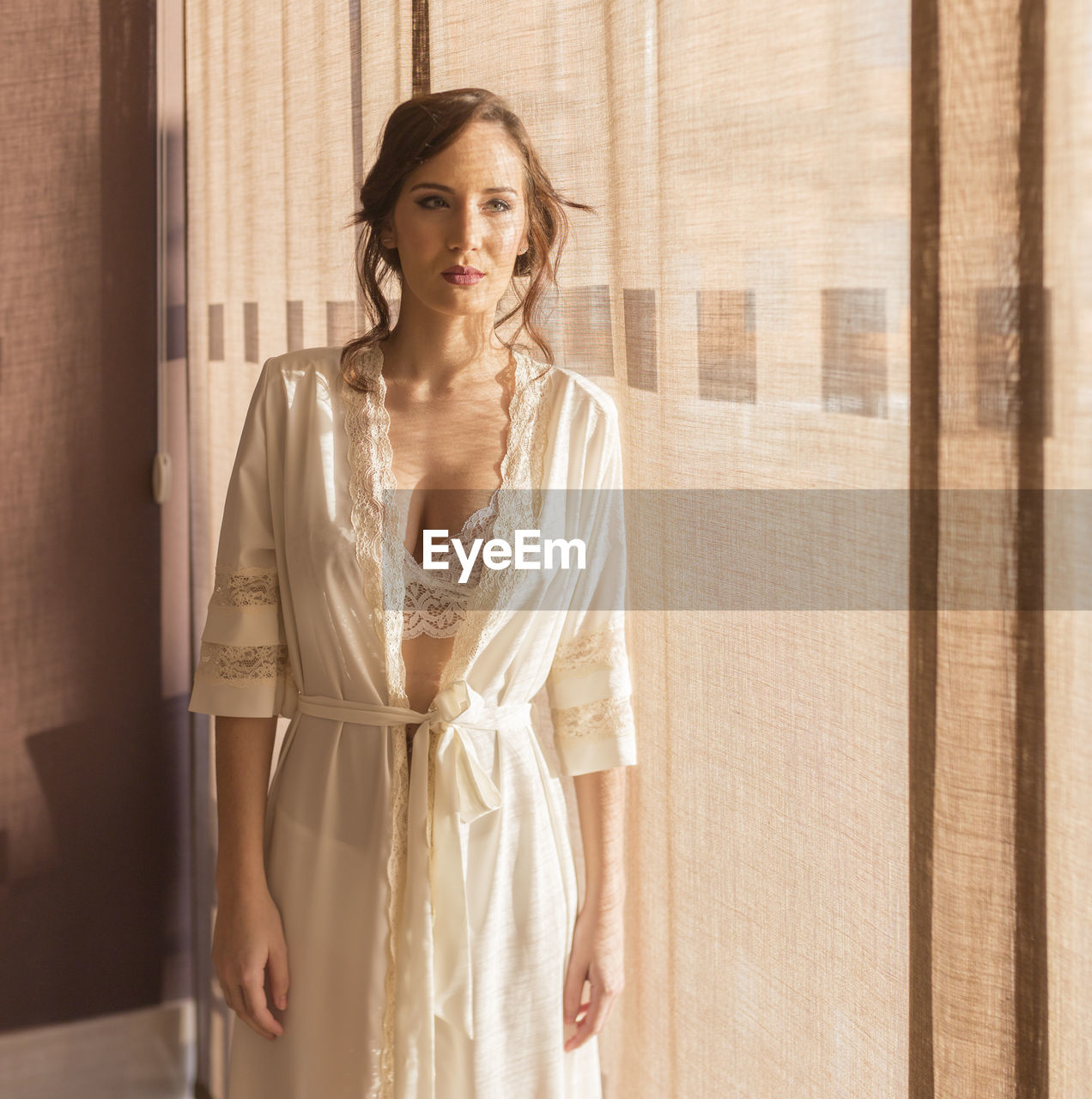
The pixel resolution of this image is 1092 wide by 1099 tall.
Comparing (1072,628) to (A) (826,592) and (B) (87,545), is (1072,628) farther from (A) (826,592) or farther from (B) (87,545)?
(B) (87,545)

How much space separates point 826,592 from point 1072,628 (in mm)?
230

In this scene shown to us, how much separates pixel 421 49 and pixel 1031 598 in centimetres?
104

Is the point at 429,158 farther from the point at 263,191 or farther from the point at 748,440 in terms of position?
the point at 263,191

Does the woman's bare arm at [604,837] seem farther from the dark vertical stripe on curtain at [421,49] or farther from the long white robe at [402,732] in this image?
the dark vertical stripe on curtain at [421,49]

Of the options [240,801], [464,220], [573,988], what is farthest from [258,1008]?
[464,220]

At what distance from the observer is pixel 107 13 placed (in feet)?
6.89

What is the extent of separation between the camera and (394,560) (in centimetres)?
107

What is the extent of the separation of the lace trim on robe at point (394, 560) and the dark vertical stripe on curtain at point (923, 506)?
381 mm

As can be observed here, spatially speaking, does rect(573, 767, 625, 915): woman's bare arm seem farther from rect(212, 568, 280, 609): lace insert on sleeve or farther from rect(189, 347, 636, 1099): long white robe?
rect(212, 568, 280, 609): lace insert on sleeve

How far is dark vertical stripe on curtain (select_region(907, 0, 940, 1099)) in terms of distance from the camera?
81cm

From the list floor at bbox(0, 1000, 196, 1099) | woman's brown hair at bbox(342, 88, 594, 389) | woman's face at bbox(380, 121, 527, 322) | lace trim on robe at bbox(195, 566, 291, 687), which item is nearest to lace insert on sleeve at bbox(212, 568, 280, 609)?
lace trim on robe at bbox(195, 566, 291, 687)

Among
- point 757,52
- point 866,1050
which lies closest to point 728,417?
point 757,52

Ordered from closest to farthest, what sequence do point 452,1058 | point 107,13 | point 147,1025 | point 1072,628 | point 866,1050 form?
1. point 1072,628
2. point 866,1050
3. point 452,1058
4. point 107,13
5. point 147,1025

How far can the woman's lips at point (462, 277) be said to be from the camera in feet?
3.46
